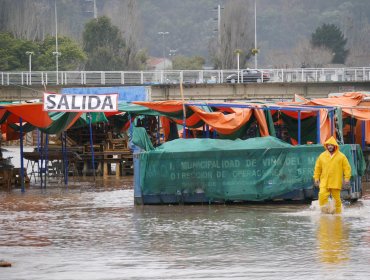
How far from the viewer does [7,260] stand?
15.4m

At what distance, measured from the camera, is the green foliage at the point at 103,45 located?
126312 mm

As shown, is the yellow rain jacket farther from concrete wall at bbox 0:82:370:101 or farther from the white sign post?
Result: concrete wall at bbox 0:82:370:101

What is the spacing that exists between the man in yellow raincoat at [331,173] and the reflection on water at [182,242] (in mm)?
435

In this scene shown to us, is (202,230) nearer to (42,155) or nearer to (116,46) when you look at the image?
(42,155)

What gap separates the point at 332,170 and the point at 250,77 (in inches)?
2180

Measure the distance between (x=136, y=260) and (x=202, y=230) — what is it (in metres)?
3.96

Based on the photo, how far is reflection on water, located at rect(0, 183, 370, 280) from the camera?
14172 millimetres

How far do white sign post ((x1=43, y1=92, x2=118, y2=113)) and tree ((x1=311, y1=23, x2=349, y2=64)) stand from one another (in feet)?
446

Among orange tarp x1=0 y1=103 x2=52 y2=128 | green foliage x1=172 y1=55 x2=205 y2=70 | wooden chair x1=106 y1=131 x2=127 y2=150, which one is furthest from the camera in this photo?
green foliage x1=172 y1=55 x2=205 y2=70

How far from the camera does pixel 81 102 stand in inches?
1145

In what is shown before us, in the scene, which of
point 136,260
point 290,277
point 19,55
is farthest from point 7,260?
point 19,55

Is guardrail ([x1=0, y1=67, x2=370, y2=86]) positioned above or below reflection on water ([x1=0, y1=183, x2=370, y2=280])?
above

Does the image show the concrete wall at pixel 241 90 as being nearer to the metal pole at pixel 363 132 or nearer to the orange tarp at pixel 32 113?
the metal pole at pixel 363 132

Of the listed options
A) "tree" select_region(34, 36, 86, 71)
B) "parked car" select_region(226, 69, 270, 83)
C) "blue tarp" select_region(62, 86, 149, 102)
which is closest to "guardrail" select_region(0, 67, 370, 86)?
"parked car" select_region(226, 69, 270, 83)
